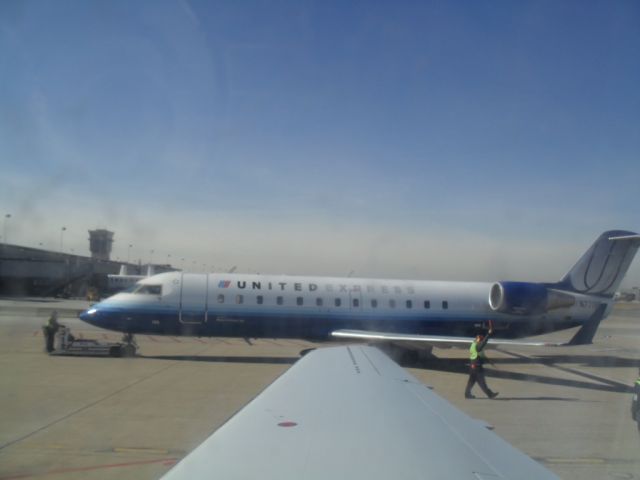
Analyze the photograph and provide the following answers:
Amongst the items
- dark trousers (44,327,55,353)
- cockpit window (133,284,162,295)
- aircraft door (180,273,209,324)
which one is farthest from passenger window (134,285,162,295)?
dark trousers (44,327,55,353)

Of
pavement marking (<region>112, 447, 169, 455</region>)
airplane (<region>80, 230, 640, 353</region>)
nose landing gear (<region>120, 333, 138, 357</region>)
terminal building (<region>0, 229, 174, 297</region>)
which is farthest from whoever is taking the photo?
terminal building (<region>0, 229, 174, 297</region>)

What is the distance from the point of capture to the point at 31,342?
68.1ft

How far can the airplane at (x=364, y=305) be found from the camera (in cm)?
1800

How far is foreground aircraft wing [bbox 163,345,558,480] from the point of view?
3.41 m

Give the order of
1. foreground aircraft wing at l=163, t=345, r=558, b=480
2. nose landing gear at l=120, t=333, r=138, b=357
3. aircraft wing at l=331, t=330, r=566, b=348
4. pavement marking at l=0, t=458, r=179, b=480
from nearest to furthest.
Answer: foreground aircraft wing at l=163, t=345, r=558, b=480 → pavement marking at l=0, t=458, r=179, b=480 → aircraft wing at l=331, t=330, r=566, b=348 → nose landing gear at l=120, t=333, r=138, b=357

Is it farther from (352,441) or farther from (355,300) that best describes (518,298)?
(352,441)

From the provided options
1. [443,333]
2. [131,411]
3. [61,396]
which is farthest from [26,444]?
[443,333]

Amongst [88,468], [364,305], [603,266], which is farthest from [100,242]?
[603,266]

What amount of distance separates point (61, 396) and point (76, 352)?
7071 millimetres

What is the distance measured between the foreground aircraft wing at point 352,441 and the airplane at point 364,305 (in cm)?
1191

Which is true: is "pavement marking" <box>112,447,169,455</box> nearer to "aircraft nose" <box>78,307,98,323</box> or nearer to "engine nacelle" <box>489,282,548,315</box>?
"aircraft nose" <box>78,307,98,323</box>

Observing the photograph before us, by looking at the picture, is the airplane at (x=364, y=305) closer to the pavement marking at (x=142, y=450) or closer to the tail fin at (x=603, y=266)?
the tail fin at (x=603, y=266)

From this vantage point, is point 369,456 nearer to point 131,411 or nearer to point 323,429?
point 323,429

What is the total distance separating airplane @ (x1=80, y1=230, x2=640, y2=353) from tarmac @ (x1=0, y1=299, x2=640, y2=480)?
1.15 meters
